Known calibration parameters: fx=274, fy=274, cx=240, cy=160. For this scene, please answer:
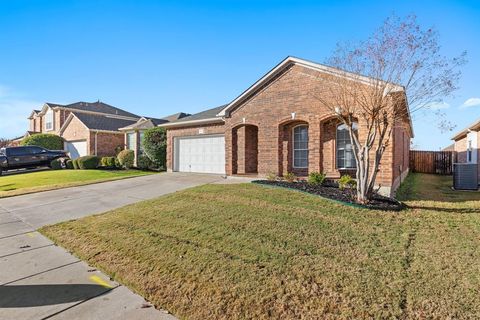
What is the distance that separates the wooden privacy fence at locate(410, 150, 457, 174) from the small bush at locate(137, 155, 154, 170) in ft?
71.1

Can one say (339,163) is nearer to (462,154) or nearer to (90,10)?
(90,10)

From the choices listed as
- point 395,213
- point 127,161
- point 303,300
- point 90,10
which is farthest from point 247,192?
point 127,161

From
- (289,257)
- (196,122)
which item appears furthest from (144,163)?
(289,257)

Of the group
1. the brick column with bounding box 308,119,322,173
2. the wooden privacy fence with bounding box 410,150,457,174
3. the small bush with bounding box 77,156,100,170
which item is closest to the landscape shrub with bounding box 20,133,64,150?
the small bush with bounding box 77,156,100,170

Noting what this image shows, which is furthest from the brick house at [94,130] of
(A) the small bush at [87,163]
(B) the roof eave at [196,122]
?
(B) the roof eave at [196,122]

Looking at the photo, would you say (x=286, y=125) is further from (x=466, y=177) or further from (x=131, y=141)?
(x=131, y=141)

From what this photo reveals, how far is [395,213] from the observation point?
7258 mm

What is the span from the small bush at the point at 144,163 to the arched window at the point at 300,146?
41.5ft

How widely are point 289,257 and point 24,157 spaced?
24293 mm

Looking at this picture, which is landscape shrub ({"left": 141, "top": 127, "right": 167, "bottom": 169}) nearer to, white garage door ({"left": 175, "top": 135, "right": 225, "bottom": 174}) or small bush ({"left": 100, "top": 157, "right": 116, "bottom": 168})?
white garage door ({"left": 175, "top": 135, "right": 225, "bottom": 174})

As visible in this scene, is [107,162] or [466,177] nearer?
[466,177]

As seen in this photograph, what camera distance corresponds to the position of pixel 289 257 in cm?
457

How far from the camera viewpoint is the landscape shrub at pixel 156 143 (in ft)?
65.2

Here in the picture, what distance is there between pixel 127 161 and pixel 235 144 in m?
11.5
